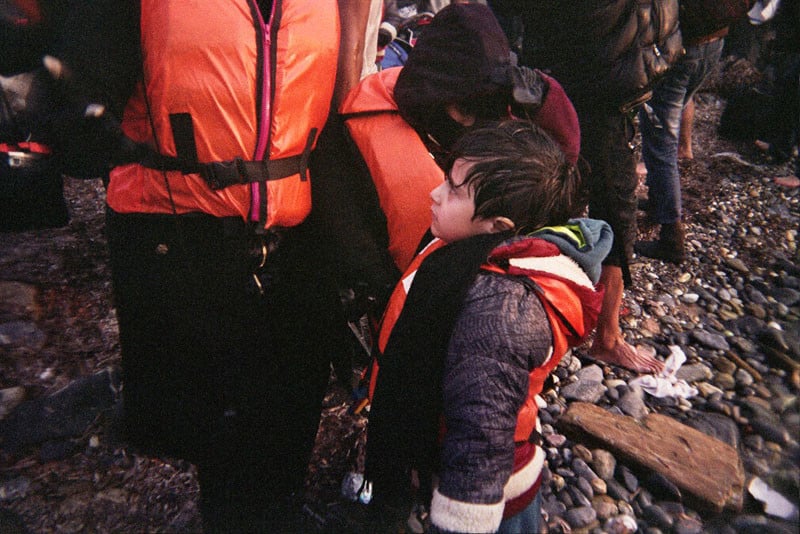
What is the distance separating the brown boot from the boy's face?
12.6ft

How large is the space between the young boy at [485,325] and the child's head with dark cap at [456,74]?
278 millimetres

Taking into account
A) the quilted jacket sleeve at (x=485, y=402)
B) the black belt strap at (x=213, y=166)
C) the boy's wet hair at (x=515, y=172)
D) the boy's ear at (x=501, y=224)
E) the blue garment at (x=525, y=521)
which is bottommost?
the blue garment at (x=525, y=521)

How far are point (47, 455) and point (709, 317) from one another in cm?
505

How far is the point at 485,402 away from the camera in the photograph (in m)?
1.36

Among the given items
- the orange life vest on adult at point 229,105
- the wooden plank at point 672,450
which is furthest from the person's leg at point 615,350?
the orange life vest on adult at point 229,105

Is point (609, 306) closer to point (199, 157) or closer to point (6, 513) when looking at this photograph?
point (199, 157)

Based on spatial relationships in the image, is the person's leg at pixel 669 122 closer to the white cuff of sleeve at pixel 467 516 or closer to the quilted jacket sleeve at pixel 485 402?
the quilted jacket sleeve at pixel 485 402

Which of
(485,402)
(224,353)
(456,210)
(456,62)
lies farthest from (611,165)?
(224,353)

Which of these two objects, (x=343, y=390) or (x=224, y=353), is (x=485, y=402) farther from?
(x=343, y=390)

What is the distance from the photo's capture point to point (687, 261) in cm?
498

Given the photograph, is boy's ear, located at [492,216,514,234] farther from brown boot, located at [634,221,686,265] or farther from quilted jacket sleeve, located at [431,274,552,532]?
brown boot, located at [634,221,686,265]

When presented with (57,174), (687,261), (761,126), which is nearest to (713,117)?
(761,126)

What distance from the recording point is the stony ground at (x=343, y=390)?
2.64 meters

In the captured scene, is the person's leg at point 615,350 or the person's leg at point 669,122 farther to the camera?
the person's leg at point 669,122
